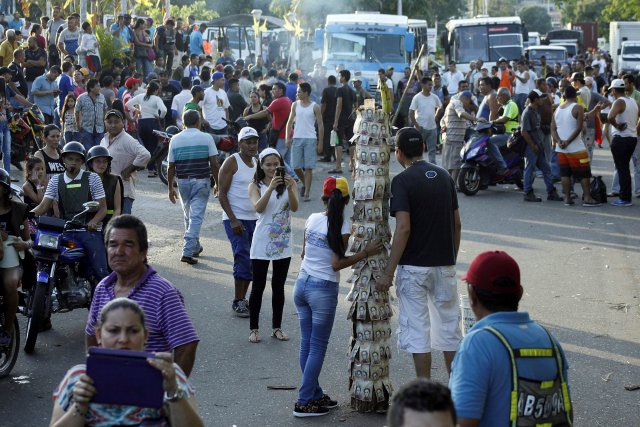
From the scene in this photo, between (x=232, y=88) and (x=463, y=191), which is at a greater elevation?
(x=232, y=88)

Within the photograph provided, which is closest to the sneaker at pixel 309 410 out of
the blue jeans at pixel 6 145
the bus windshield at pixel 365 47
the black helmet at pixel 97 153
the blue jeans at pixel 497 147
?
the black helmet at pixel 97 153

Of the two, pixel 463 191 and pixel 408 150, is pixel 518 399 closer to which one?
pixel 408 150

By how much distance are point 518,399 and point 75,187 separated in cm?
626

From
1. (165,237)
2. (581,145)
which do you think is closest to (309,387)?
(165,237)

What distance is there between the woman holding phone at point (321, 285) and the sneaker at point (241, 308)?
271cm

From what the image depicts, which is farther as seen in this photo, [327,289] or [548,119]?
[548,119]

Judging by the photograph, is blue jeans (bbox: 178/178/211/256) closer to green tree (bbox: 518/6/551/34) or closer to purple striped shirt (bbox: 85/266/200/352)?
purple striped shirt (bbox: 85/266/200/352)

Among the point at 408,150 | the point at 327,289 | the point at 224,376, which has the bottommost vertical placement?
the point at 224,376

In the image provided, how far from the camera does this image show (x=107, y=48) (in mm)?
25844

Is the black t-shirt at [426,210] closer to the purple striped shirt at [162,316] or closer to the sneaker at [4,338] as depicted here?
the purple striped shirt at [162,316]

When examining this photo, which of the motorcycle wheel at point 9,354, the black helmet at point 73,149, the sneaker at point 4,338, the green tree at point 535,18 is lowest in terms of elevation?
the motorcycle wheel at point 9,354

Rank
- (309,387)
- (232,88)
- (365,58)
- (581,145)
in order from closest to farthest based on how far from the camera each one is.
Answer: (309,387) → (581,145) → (232,88) → (365,58)

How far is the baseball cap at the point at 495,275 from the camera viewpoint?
4.07m

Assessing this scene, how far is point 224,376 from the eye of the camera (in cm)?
822
